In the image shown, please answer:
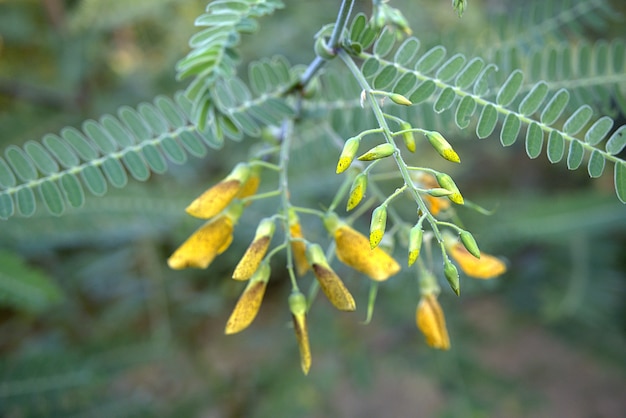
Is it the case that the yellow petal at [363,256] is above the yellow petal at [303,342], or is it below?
above

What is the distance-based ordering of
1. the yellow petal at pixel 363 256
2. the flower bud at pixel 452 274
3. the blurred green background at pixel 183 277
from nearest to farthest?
the flower bud at pixel 452 274 → the yellow petal at pixel 363 256 → the blurred green background at pixel 183 277

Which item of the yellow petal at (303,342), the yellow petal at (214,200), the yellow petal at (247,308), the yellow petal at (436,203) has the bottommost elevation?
the yellow petal at (303,342)

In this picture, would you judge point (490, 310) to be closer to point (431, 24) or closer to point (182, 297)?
point (431, 24)

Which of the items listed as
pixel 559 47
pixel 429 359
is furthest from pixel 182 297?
pixel 559 47

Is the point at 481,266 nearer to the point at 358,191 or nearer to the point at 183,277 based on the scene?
the point at 358,191

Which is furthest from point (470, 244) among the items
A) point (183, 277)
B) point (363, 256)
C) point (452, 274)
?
point (183, 277)

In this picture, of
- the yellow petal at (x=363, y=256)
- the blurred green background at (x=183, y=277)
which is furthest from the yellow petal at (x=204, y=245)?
the blurred green background at (x=183, y=277)

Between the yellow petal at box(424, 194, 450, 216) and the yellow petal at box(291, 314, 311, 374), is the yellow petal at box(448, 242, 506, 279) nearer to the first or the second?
the yellow petal at box(424, 194, 450, 216)

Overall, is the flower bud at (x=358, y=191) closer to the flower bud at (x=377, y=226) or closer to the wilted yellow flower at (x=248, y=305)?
the flower bud at (x=377, y=226)
